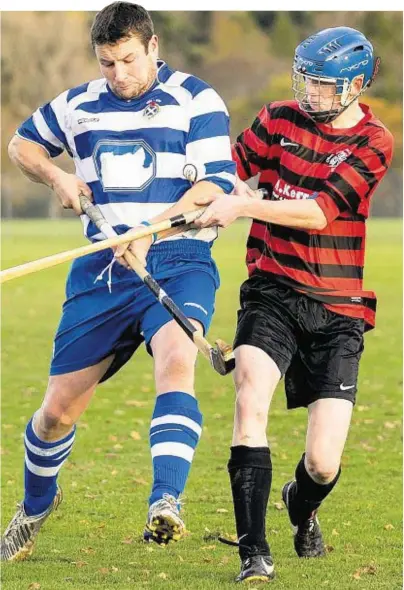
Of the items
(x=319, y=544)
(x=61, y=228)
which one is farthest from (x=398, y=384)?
(x=61, y=228)

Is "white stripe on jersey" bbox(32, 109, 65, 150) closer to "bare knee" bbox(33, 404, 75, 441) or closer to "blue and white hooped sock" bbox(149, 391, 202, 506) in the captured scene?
"bare knee" bbox(33, 404, 75, 441)

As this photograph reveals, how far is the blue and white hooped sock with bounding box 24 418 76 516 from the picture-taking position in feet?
22.4

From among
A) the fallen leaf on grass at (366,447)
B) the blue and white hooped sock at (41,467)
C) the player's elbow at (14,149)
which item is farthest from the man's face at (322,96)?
the fallen leaf on grass at (366,447)

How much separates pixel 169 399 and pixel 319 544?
1570 mm

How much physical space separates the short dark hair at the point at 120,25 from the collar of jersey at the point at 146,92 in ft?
0.86

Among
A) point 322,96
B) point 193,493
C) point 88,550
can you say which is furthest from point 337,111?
point 193,493

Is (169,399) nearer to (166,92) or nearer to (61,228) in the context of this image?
(166,92)

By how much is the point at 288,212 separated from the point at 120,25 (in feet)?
3.81

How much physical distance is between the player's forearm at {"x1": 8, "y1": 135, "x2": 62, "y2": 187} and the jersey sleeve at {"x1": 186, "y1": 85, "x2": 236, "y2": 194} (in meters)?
0.77

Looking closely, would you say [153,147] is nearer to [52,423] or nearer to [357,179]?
[357,179]

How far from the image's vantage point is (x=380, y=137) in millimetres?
6594

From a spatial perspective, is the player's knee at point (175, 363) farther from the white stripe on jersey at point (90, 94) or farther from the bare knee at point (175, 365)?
the white stripe on jersey at point (90, 94)

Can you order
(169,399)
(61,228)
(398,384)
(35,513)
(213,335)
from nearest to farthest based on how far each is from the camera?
(169,399) < (35,513) < (398,384) < (213,335) < (61,228)

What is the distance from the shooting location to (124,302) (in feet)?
21.0
